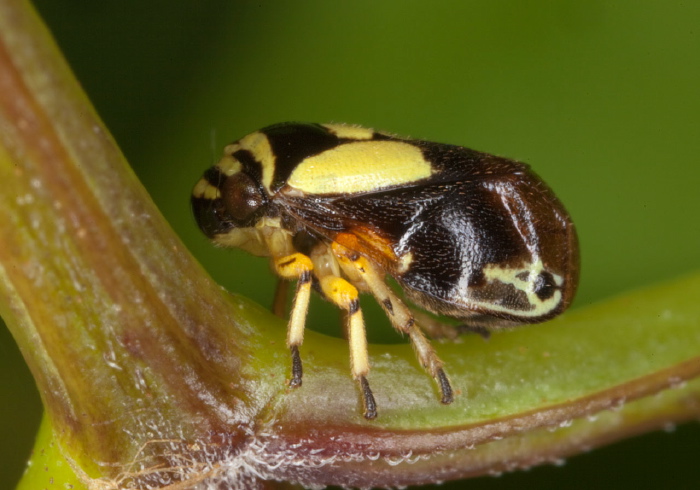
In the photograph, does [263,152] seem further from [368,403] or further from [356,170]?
[368,403]

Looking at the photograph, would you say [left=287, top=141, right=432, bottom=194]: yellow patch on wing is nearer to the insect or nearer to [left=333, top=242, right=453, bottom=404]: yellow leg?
the insect

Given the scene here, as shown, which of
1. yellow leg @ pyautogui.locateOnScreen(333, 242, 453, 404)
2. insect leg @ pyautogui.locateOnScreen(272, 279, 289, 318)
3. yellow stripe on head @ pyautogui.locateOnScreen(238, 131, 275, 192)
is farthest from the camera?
insect leg @ pyautogui.locateOnScreen(272, 279, 289, 318)

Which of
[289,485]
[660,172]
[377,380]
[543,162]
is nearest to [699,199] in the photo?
[660,172]

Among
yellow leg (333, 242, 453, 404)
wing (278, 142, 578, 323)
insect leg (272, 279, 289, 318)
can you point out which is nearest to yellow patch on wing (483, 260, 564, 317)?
wing (278, 142, 578, 323)

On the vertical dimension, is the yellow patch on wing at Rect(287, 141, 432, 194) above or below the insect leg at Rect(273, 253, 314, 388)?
above

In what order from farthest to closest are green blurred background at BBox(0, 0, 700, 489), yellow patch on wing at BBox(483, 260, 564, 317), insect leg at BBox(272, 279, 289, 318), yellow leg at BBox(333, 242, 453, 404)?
green blurred background at BBox(0, 0, 700, 489), insect leg at BBox(272, 279, 289, 318), yellow patch on wing at BBox(483, 260, 564, 317), yellow leg at BBox(333, 242, 453, 404)


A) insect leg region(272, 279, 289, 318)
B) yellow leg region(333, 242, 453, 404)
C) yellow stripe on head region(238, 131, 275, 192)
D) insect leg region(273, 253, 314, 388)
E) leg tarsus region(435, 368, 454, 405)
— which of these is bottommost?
insect leg region(272, 279, 289, 318)

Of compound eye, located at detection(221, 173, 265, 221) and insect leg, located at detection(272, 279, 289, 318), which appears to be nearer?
compound eye, located at detection(221, 173, 265, 221)
